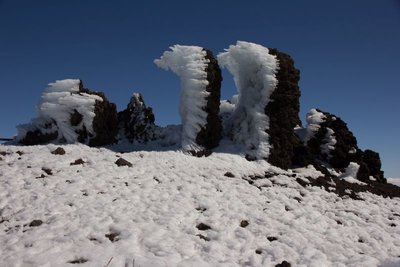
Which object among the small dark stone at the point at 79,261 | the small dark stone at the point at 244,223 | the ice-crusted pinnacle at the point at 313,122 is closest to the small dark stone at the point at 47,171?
the small dark stone at the point at 79,261

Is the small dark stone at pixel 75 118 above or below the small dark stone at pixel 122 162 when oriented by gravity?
above

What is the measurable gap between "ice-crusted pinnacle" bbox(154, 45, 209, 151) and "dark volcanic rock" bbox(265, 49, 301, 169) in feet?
12.6

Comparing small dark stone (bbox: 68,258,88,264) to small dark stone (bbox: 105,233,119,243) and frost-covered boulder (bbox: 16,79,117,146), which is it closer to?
small dark stone (bbox: 105,233,119,243)

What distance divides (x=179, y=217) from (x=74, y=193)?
3964 mm

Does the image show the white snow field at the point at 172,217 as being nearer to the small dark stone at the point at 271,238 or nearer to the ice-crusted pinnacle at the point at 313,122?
the small dark stone at the point at 271,238

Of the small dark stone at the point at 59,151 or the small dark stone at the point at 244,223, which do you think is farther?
the small dark stone at the point at 59,151

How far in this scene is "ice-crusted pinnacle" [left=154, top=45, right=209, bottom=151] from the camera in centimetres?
2178

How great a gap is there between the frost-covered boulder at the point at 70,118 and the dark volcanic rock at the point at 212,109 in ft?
18.8

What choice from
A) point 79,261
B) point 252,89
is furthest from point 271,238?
point 252,89

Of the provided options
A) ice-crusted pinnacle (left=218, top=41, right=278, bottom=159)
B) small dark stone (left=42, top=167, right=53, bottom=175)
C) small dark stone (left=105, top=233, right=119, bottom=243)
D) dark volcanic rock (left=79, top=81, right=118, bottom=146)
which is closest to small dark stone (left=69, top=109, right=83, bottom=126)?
dark volcanic rock (left=79, top=81, right=118, bottom=146)

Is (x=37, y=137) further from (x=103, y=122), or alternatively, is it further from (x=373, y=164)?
(x=373, y=164)

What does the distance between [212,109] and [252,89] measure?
9.61ft

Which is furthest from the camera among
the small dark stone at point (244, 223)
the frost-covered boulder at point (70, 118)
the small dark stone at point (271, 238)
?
the frost-covered boulder at point (70, 118)

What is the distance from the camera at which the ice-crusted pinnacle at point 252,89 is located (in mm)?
21906
